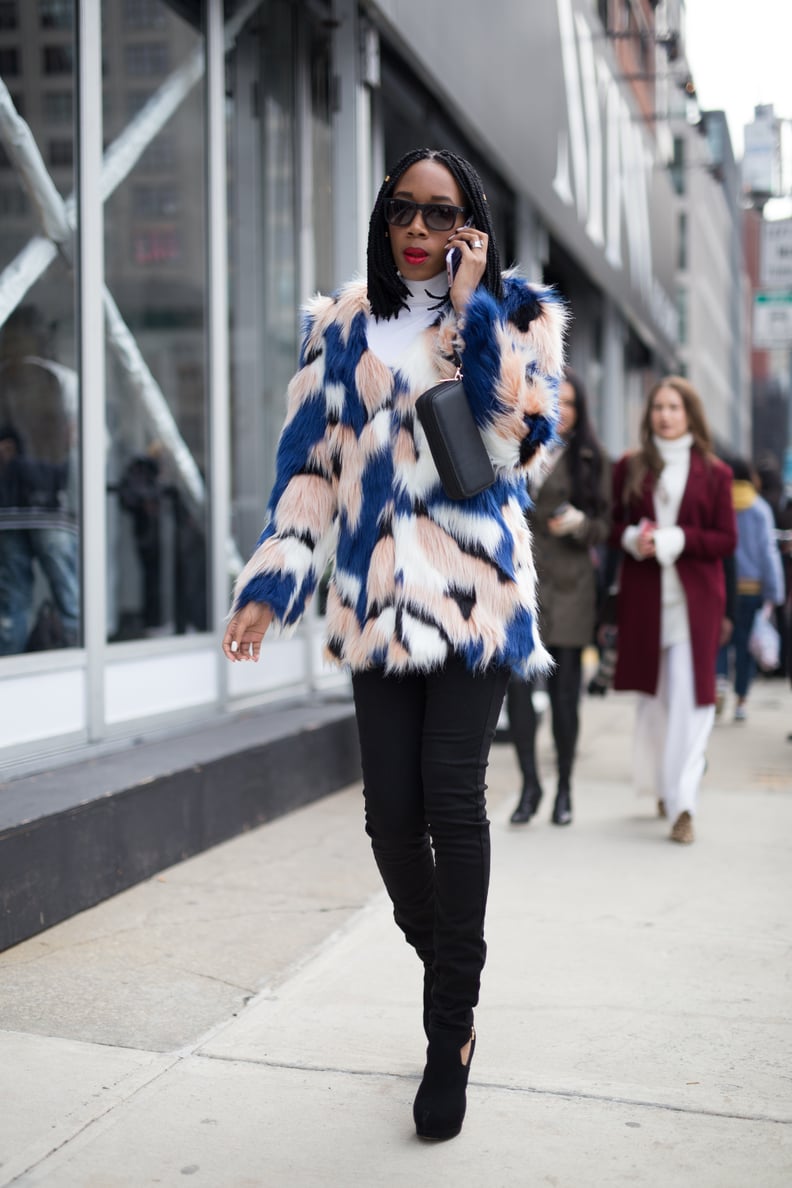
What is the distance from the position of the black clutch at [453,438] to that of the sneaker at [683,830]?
3421mm

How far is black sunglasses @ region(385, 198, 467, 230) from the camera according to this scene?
9.85ft

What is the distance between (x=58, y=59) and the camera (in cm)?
629

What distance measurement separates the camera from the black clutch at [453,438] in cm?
284

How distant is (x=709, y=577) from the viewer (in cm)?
618

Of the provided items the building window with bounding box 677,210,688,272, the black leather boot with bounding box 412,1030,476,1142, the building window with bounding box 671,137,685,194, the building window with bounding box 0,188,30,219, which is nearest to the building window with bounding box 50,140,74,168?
the building window with bounding box 0,188,30,219

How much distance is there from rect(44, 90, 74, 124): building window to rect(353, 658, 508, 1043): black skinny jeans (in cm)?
370

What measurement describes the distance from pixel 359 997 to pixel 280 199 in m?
5.58

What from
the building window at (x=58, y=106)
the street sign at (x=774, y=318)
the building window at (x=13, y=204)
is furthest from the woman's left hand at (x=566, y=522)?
the street sign at (x=774, y=318)

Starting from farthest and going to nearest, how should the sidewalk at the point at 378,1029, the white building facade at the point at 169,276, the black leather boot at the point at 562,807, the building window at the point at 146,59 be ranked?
1. the building window at the point at 146,59
2. the black leather boot at the point at 562,807
3. the white building facade at the point at 169,276
4. the sidewalk at the point at 378,1029

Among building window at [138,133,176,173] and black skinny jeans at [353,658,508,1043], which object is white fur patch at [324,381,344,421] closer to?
black skinny jeans at [353,658,508,1043]

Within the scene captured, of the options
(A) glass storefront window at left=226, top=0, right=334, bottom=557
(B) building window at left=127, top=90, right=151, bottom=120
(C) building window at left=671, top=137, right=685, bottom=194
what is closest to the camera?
(B) building window at left=127, top=90, right=151, bottom=120

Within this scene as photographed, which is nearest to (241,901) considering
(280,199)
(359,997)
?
(359,997)

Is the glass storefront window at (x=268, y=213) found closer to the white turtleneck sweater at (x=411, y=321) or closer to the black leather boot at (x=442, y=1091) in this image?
the white turtleneck sweater at (x=411, y=321)

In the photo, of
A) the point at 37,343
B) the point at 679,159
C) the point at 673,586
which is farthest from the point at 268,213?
the point at 679,159
